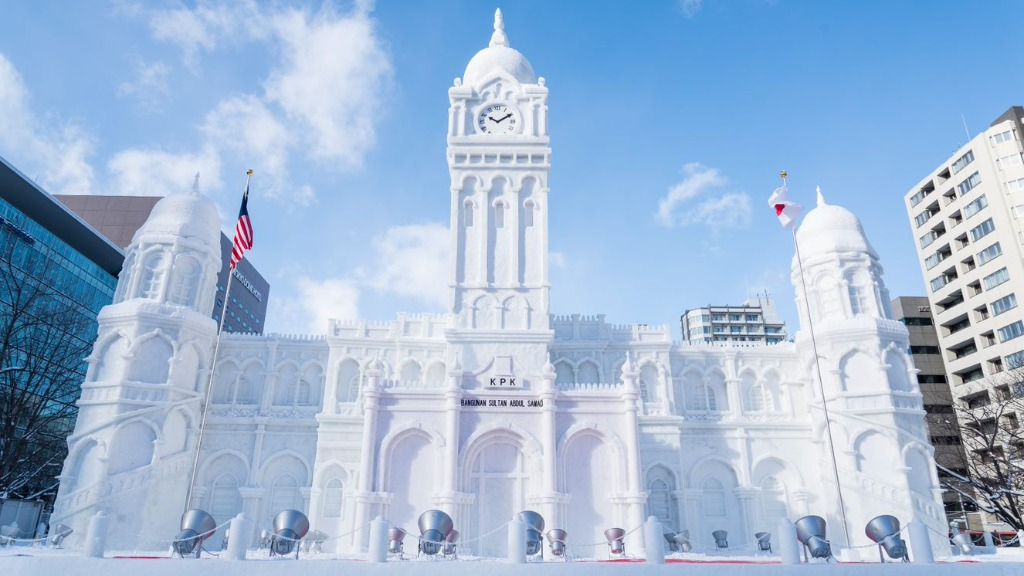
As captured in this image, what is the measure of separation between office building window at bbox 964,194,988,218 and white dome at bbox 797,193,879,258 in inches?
1398

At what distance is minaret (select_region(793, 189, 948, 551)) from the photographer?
1163 inches

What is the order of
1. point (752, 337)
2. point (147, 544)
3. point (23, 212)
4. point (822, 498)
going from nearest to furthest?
point (147, 544), point (822, 498), point (23, 212), point (752, 337)

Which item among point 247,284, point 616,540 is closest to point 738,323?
point 247,284

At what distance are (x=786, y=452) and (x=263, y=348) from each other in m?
30.3

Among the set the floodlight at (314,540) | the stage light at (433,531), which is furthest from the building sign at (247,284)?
the stage light at (433,531)

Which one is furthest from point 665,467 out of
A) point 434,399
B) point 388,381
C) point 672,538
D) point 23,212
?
point 23,212

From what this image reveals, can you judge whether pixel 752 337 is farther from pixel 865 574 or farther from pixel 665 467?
pixel 865 574

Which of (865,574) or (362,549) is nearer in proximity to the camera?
(865,574)

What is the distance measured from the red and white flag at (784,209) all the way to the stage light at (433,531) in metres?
20.5

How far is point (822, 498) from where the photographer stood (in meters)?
32.5

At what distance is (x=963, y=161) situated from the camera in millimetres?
62438

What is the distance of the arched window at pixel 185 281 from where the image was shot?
3206cm

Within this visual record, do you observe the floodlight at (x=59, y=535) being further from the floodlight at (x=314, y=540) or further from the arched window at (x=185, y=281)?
the arched window at (x=185, y=281)

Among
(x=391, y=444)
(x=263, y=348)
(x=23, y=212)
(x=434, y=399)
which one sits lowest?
(x=391, y=444)
